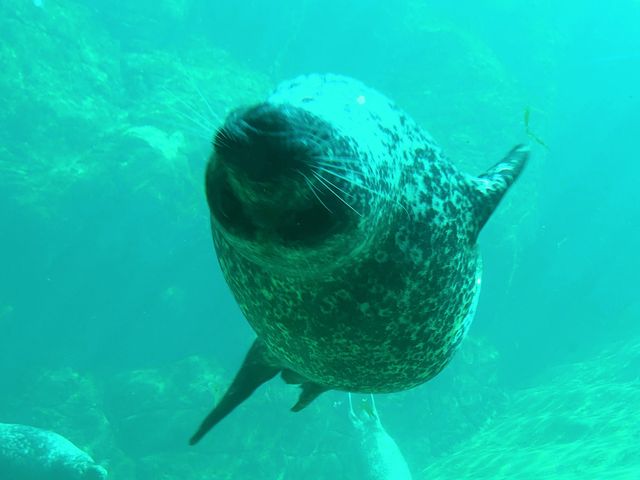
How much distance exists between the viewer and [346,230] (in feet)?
4.36

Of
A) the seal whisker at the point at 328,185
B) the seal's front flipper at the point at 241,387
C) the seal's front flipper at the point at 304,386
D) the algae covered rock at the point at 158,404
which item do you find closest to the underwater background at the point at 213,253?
the algae covered rock at the point at 158,404

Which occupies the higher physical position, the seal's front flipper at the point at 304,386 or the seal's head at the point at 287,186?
the seal's front flipper at the point at 304,386

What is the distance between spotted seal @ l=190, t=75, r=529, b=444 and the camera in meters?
1.18

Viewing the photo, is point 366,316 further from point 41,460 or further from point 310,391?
point 41,460

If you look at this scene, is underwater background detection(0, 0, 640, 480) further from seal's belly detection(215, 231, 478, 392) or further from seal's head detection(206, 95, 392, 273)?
seal's head detection(206, 95, 392, 273)

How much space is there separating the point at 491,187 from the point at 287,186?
4.57 ft

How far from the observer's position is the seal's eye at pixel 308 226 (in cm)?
123

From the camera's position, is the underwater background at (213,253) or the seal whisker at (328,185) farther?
the underwater background at (213,253)

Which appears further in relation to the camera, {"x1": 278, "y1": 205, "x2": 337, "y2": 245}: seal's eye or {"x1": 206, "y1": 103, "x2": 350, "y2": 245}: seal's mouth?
{"x1": 278, "y1": 205, "x2": 337, "y2": 245}: seal's eye

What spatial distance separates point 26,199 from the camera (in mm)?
15430

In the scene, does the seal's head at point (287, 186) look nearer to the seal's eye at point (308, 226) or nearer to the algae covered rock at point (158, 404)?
the seal's eye at point (308, 226)

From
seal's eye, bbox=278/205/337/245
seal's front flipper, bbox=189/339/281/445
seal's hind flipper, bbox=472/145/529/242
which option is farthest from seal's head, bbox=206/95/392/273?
seal's front flipper, bbox=189/339/281/445

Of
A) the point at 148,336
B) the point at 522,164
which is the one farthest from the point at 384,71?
the point at 522,164

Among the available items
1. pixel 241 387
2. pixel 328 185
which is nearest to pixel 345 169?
pixel 328 185
